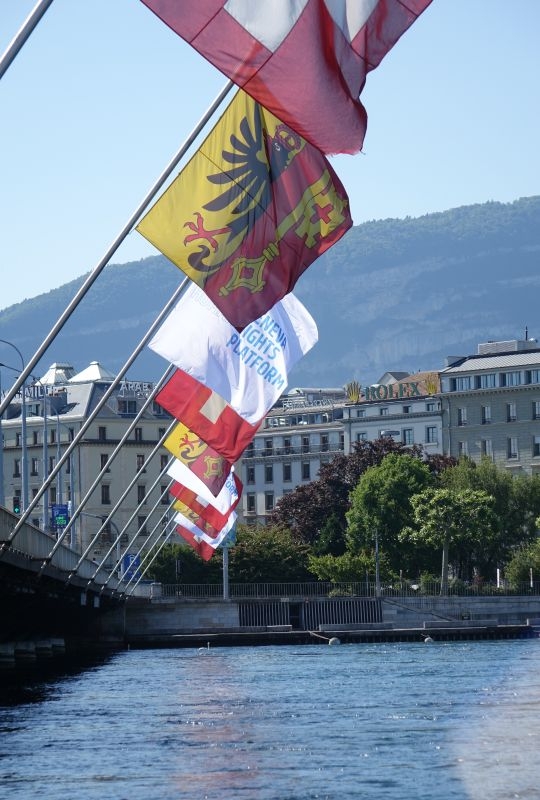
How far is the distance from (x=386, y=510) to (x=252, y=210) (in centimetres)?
12811

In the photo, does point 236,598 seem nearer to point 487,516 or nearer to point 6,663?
point 487,516

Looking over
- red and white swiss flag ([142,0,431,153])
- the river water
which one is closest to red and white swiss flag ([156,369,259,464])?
the river water

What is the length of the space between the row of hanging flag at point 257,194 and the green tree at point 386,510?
112 metres

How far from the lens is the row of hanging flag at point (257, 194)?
26.0 metres

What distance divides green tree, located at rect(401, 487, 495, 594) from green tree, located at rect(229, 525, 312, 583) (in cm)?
1056

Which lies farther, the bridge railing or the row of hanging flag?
the bridge railing

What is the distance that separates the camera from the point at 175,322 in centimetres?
4256

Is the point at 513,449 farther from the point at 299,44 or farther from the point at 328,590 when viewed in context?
the point at 299,44

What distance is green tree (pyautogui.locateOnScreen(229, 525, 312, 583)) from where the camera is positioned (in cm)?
15750

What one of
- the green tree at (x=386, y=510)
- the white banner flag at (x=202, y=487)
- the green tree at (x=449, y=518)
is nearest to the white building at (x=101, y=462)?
the green tree at (x=386, y=510)

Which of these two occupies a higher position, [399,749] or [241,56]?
[241,56]

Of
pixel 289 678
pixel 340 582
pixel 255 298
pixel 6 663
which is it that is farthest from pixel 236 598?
pixel 255 298

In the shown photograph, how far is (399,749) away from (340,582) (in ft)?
362

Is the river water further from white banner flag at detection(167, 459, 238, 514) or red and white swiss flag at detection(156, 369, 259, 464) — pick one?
red and white swiss flag at detection(156, 369, 259, 464)
